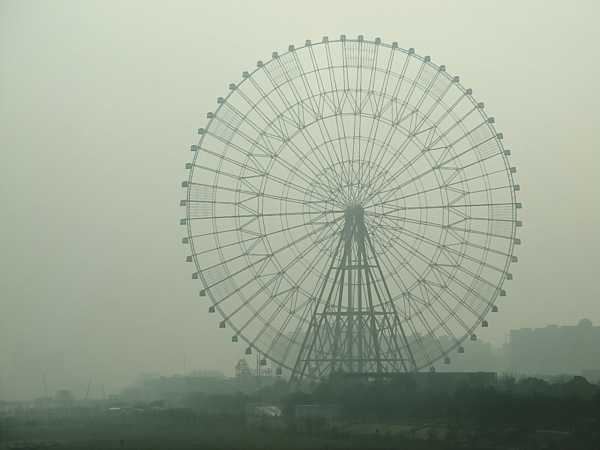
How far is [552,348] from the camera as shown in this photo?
322 feet

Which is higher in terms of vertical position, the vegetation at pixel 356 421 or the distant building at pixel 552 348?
the distant building at pixel 552 348

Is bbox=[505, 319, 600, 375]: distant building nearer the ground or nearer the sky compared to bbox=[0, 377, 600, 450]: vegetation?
nearer the sky

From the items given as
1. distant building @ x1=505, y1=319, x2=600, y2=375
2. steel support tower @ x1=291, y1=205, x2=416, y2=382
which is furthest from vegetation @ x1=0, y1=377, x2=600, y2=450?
distant building @ x1=505, y1=319, x2=600, y2=375

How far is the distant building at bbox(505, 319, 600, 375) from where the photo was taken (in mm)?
93875

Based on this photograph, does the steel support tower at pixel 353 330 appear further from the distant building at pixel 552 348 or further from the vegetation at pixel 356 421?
the distant building at pixel 552 348

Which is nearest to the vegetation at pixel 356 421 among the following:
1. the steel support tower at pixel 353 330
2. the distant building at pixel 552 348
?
the steel support tower at pixel 353 330

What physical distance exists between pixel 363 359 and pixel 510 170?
1124 cm

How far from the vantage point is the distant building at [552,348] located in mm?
93875

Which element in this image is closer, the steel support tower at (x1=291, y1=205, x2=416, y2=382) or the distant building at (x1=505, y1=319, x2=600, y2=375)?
the steel support tower at (x1=291, y1=205, x2=416, y2=382)

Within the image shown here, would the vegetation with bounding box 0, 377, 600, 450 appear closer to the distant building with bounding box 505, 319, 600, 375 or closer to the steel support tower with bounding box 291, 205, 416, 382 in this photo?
the steel support tower with bounding box 291, 205, 416, 382

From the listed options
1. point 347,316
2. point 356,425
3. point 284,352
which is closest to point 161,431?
point 356,425

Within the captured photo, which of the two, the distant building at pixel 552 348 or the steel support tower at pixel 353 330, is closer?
the steel support tower at pixel 353 330

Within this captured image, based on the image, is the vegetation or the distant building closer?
the vegetation

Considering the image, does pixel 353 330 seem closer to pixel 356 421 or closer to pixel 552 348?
pixel 356 421
